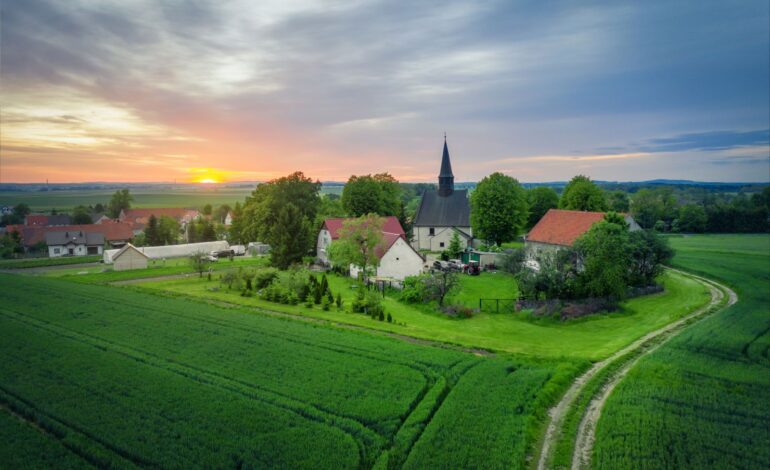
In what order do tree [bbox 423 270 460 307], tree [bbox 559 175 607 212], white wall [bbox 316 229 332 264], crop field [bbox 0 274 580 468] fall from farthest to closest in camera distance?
tree [bbox 559 175 607 212] < white wall [bbox 316 229 332 264] < tree [bbox 423 270 460 307] < crop field [bbox 0 274 580 468]

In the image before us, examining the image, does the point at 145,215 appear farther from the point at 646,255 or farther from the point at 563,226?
the point at 646,255

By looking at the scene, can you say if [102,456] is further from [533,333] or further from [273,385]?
[533,333]

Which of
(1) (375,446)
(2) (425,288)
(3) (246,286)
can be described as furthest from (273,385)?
(3) (246,286)

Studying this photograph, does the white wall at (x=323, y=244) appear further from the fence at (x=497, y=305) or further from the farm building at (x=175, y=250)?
the fence at (x=497, y=305)

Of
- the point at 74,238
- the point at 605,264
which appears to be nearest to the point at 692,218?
the point at 605,264

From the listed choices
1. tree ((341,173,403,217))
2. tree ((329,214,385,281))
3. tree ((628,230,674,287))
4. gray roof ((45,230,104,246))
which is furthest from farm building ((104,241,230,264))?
tree ((628,230,674,287))

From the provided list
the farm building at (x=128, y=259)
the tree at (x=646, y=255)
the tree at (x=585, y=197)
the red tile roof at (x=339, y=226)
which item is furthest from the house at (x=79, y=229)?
the tree at (x=585, y=197)

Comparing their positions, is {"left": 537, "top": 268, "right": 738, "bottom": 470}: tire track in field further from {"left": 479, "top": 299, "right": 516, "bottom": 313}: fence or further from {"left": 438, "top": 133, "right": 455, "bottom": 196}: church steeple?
{"left": 438, "top": 133, "right": 455, "bottom": 196}: church steeple
